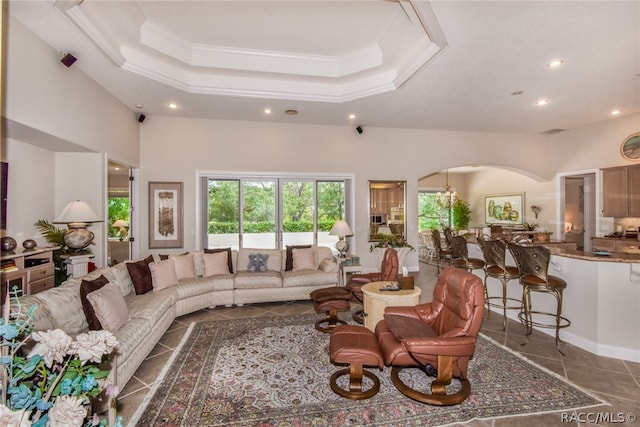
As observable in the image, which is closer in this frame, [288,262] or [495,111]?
[288,262]

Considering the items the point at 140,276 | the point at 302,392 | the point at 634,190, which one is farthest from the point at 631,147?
the point at 140,276

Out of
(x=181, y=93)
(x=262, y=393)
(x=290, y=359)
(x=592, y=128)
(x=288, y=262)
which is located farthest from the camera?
(x=592, y=128)

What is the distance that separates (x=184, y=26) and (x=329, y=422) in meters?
4.77

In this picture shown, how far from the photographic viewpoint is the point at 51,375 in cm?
112

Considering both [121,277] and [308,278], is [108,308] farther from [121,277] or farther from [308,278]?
[308,278]

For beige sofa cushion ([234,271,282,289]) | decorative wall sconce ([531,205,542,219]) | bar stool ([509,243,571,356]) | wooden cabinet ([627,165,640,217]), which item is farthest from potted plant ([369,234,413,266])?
decorative wall sconce ([531,205,542,219])

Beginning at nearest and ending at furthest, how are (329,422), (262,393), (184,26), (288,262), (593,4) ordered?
(329,422), (262,393), (593,4), (184,26), (288,262)

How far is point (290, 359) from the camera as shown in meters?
3.29

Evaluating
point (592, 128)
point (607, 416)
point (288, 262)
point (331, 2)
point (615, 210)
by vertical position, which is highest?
point (331, 2)

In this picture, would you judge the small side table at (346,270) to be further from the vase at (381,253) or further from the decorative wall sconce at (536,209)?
the decorative wall sconce at (536,209)

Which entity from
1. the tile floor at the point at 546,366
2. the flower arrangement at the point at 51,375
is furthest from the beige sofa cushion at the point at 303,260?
the flower arrangement at the point at 51,375

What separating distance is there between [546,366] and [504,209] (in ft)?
27.6

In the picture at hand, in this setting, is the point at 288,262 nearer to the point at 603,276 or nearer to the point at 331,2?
the point at 331,2

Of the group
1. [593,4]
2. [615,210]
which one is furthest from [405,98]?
[615,210]
